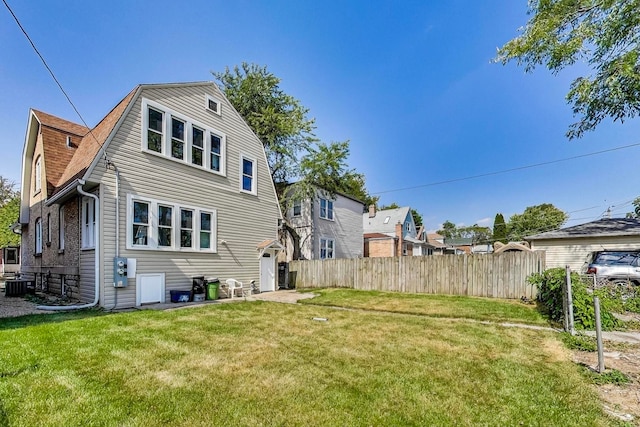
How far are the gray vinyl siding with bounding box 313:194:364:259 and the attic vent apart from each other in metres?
10.3

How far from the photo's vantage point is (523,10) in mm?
11383

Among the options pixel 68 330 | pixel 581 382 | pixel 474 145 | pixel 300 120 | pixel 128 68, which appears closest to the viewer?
pixel 581 382

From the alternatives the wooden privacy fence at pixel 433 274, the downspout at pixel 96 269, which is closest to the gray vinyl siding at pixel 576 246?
the wooden privacy fence at pixel 433 274

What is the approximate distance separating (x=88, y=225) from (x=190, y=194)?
3.31 m

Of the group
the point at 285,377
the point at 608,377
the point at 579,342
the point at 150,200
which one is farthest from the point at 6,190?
the point at 608,377

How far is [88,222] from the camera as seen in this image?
33.0 ft

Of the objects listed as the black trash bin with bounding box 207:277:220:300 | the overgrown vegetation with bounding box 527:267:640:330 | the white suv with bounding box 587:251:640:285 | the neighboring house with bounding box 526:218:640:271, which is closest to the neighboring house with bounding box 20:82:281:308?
the black trash bin with bounding box 207:277:220:300

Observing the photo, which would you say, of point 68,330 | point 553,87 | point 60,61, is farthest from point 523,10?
point 68,330

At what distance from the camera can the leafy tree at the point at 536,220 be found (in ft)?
180

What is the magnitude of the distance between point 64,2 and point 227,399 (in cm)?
1071

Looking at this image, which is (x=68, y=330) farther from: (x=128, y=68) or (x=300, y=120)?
(x=300, y=120)

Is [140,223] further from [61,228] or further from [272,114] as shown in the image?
[272,114]

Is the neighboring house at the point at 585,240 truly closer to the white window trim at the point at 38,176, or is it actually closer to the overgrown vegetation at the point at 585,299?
the overgrown vegetation at the point at 585,299

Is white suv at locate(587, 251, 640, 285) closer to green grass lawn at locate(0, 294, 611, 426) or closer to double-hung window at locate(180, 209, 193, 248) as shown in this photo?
green grass lawn at locate(0, 294, 611, 426)
